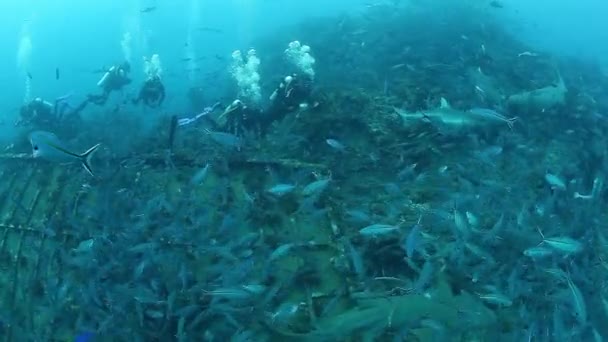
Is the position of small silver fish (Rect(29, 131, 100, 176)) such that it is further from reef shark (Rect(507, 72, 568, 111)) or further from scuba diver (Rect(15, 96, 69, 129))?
reef shark (Rect(507, 72, 568, 111))

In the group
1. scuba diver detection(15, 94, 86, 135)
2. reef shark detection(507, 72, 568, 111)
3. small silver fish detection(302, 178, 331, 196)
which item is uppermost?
small silver fish detection(302, 178, 331, 196)

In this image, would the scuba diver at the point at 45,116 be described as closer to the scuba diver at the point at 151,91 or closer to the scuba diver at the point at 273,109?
the scuba diver at the point at 151,91

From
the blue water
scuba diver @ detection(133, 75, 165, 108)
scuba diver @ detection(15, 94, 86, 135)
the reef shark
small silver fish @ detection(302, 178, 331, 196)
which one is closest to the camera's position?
the blue water

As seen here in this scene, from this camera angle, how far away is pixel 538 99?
30.7ft

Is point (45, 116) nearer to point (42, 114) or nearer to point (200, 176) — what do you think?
point (42, 114)

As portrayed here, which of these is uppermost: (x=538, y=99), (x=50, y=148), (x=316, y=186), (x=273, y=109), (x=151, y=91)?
(x=50, y=148)

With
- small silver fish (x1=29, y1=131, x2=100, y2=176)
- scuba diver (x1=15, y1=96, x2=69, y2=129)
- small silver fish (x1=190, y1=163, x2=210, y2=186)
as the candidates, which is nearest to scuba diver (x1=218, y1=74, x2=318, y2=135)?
small silver fish (x1=190, y1=163, x2=210, y2=186)

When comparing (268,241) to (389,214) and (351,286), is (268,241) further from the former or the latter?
(389,214)

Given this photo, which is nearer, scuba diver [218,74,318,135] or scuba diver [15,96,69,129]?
scuba diver [218,74,318,135]

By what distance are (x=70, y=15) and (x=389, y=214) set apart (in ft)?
161

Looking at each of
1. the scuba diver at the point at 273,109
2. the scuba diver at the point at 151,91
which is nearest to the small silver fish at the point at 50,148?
the scuba diver at the point at 273,109

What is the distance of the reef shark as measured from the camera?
9188 mm

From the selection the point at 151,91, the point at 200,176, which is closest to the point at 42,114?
the point at 151,91

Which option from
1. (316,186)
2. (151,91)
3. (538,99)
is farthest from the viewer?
(151,91)
